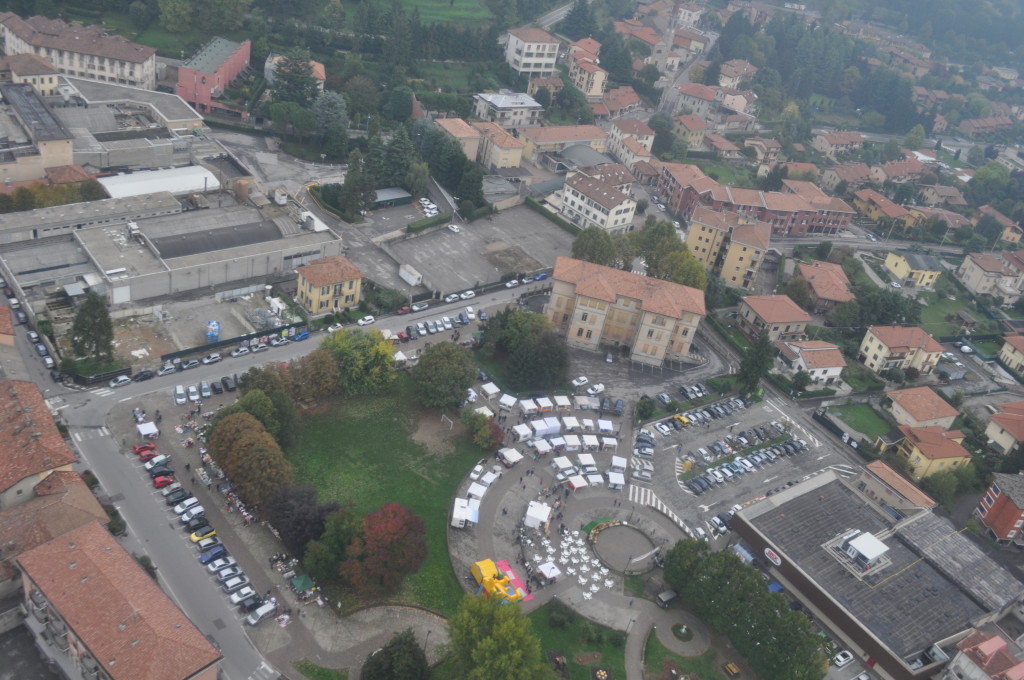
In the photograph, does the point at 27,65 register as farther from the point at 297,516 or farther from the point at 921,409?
the point at 921,409

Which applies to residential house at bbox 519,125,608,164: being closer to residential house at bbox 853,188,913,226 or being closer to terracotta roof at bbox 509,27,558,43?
terracotta roof at bbox 509,27,558,43

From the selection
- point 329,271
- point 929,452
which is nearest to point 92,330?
point 329,271

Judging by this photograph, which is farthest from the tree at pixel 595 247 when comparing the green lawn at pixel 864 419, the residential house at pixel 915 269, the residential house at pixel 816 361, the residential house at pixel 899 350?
the residential house at pixel 915 269

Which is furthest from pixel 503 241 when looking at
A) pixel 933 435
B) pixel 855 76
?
pixel 855 76

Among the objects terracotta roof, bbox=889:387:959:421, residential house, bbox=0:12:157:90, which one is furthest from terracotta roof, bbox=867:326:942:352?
residential house, bbox=0:12:157:90

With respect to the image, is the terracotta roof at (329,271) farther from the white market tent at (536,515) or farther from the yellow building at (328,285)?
the white market tent at (536,515)

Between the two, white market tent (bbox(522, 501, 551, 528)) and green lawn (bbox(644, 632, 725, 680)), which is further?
white market tent (bbox(522, 501, 551, 528))
